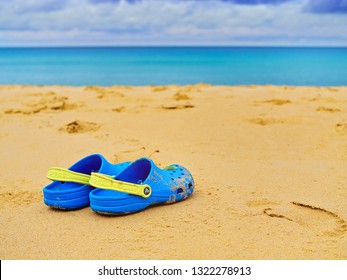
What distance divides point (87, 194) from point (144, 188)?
0.35 metres

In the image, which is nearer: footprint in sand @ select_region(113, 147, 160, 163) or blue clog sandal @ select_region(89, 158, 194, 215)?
blue clog sandal @ select_region(89, 158, 194, 215)

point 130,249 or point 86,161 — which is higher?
point 86,161

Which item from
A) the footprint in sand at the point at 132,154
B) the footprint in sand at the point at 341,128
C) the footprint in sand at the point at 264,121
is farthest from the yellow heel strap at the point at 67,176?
Result: the footprint in sand at the point at 341,128

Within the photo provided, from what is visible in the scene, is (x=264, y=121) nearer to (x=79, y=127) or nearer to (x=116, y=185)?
(x=79, y=127)

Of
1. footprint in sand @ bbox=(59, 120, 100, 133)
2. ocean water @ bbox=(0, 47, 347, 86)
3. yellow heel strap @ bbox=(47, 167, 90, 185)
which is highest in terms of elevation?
yellow heel strap @ bbox=(47, 167, 90, 185)

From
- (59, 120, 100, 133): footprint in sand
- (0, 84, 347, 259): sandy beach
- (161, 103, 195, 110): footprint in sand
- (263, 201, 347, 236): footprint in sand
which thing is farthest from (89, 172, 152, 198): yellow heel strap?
(161, 103, 195, 110): footprint in sand

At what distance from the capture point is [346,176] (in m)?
2.67

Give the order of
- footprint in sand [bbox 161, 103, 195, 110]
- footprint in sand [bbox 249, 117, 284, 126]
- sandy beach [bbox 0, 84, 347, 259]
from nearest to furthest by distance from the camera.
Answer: sandy beach [bbox 0, 84, 347, 259] → footprint in sand [bbox 249, 117, 284, 126] → footprint in sand [bbox 161, 103, 195, 110]

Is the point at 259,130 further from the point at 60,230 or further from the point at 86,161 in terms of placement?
the point at 60,230

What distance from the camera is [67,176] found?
89.7 inches

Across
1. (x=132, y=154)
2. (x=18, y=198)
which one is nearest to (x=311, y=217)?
(x=132, y=154)

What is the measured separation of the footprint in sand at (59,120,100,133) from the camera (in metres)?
3.98

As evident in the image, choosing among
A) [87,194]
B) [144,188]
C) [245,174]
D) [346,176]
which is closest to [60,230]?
[87,194]

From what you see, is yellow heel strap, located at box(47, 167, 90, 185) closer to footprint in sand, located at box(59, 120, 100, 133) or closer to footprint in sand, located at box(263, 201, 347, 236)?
footprint in sand, located at box(263, 201, 347, 236)
